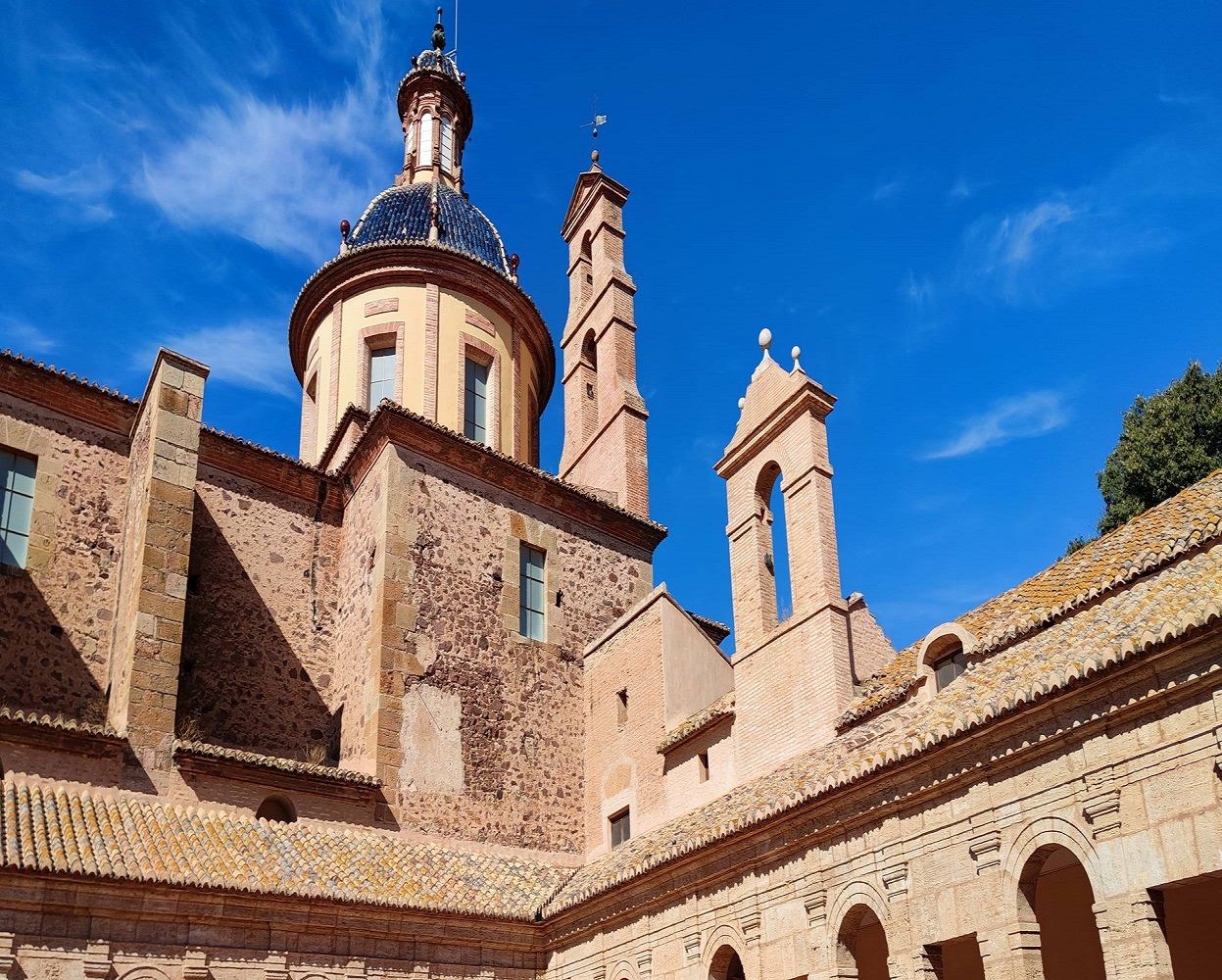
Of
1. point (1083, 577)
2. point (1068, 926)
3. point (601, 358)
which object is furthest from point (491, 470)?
point (1068, 926)

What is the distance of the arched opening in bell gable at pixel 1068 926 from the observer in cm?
1195

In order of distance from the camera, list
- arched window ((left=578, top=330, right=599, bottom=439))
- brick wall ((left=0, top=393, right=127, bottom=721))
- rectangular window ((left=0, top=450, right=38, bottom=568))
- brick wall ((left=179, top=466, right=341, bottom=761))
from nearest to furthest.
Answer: brick wall ((left=0, top=393, right=127, bottom=721))
rectangular window ((left=0, top=450, right=38, bottom=568))
brick wall ((left=179, top=466, right=341, bottom=761))
arched window ((left=578, top=330, right=599, bottom=439))

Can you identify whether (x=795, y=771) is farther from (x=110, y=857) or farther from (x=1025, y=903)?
(x=110, y=857)

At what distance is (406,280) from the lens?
69.7 ft

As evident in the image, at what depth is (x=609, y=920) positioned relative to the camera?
14.0m

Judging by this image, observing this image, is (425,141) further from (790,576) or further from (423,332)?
(790,576)

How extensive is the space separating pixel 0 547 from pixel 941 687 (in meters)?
11.4

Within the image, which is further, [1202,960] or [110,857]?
[110,857]

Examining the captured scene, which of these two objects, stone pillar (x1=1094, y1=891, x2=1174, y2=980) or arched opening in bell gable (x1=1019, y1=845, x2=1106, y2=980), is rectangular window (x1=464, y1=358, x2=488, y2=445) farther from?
stone pillar (x1=1094, y1=891, x2=1174, y2=980)

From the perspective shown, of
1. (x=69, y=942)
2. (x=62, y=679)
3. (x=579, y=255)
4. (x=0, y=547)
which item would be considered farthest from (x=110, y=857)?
(x=579, y=255)

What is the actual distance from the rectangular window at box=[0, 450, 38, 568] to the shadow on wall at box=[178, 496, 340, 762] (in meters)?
2.11

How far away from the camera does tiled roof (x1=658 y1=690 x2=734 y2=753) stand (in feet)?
48.8

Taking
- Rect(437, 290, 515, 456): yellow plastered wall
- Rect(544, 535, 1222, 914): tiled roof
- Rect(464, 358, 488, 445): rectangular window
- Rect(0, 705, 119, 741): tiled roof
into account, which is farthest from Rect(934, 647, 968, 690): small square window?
Rect(464, 358, 488, 445): rectangular window

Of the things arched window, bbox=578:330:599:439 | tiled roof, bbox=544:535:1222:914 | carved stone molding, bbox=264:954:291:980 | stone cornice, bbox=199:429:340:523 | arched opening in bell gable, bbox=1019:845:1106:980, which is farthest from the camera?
arched window, bbox=578:330:599:439
